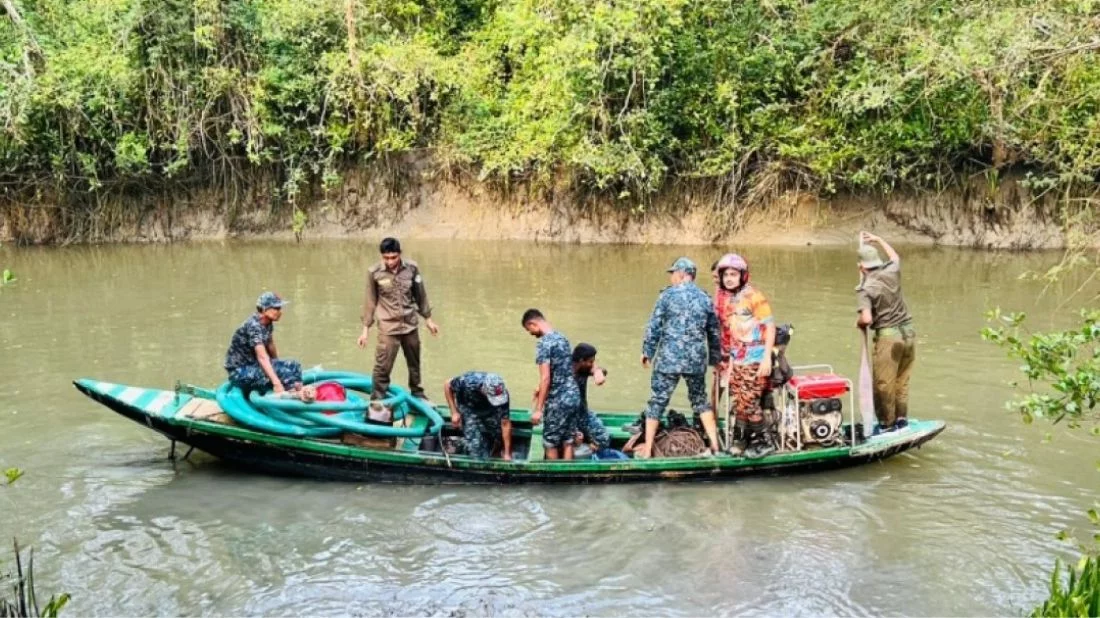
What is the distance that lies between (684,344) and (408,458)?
89.2 inches

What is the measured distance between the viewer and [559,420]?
743 cm

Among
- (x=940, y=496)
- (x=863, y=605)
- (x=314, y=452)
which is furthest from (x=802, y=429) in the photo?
(x=314, y=452)

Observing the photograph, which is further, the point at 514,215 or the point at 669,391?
the point at 514,215

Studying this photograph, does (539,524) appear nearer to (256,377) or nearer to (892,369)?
(256,377)

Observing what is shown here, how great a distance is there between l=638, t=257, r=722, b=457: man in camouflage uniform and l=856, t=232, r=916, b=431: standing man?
54.1 inches

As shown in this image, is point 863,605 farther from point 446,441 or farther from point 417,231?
point 417,231

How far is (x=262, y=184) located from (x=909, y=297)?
48.3 feet

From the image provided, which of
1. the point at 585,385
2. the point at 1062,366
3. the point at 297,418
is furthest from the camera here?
the point at 585,385

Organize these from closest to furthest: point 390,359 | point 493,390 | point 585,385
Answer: point 493,390 → point 585,385 → point 390,359

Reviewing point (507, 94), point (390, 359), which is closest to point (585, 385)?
point (390, 359)

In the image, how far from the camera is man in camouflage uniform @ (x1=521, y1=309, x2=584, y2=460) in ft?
23.9

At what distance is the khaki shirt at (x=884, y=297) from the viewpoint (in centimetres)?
791

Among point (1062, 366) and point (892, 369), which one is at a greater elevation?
point (1062, 366)

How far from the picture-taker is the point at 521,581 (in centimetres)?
607
